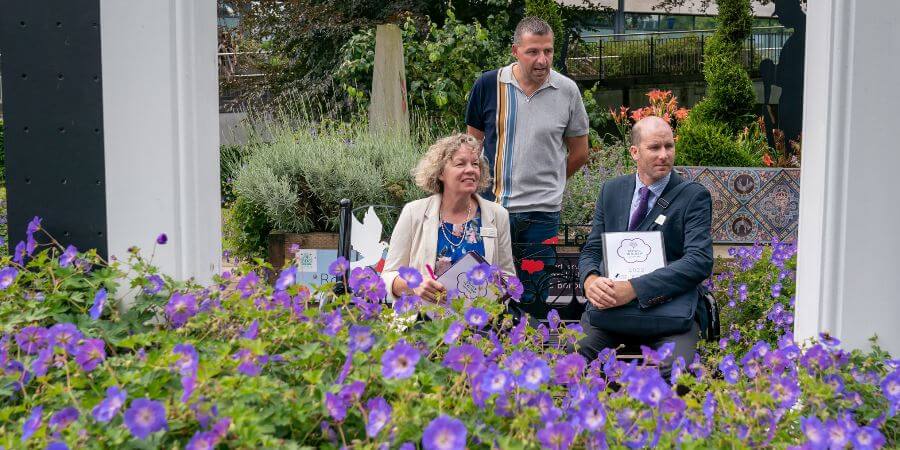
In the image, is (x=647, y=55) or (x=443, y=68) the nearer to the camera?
(x=443, y=68)

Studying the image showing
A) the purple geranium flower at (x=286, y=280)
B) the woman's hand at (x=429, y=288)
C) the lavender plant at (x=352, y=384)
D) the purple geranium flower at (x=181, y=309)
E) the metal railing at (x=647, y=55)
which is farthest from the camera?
the metal railing at (x=647, y=55)

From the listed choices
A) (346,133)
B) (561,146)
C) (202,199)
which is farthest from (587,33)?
(202,199)

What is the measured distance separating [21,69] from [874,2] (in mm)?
2174

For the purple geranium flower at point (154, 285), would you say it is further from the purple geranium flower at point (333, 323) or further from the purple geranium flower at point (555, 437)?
the purple geranium flower at point (555, 437)

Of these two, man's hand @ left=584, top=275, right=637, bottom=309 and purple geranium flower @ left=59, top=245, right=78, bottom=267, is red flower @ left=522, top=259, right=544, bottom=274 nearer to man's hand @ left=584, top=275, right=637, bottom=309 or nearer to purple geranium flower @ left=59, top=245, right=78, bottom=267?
man's hand @ left=584, top=275, right=637, bottom=309

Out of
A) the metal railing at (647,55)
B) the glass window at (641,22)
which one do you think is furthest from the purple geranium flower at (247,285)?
the glass window at (641,22)

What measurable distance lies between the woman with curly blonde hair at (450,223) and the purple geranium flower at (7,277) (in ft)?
4.73

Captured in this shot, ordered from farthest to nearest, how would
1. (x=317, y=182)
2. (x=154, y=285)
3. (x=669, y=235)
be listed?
(x=317, y=182), (x=669, y=235), (x=154, y=285)

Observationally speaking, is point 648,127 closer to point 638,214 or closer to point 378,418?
point 638,214

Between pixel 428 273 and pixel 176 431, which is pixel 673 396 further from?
pixel 428 273

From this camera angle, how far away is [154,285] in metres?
2.11

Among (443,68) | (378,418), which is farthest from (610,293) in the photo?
(443,68)

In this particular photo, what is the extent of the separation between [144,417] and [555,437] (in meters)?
0.62

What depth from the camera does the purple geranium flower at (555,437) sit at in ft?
4.48
